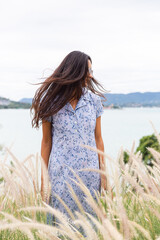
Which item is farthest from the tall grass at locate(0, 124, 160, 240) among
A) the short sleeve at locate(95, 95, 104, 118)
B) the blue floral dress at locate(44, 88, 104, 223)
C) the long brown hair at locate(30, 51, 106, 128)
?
the short sleeve at locate(95, 95, 104, 118)

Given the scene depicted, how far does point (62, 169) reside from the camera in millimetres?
2447

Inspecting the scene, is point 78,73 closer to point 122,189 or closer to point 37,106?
point 37,106

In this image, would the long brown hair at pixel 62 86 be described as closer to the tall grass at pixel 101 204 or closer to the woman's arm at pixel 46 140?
the woman's arm at pixel 46 140

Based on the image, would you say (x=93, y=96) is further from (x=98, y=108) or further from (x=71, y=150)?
(x=71, y=150)

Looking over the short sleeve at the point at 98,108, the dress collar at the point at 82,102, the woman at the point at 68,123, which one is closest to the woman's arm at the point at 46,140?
the woman at the point at 68,123

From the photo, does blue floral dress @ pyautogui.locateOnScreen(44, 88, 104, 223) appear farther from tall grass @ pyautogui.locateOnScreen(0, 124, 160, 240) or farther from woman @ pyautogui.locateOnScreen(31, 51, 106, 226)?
tall grass @ pyautogui.locateOnScreen(0, 124, 160, 240)

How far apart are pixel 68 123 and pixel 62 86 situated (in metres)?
0.27

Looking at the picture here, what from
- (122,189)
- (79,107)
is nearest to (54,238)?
(122,189)

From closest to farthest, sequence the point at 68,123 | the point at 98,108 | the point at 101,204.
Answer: the point at 101,204 → the point at 68,123 → the point at 98,108

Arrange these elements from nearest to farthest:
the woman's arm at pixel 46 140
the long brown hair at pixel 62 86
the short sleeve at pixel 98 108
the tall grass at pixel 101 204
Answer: the tall grass at pixel 101 204, the long brown hair at pixel 62 86, the woman's arm at pixel 46 140, the short sleeve at pixel 98 108

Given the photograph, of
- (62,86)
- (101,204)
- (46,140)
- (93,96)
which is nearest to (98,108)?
(93,96)

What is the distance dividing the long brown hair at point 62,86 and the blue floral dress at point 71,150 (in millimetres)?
59

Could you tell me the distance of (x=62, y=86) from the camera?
97.5 inches

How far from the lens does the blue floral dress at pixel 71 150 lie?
244cm
